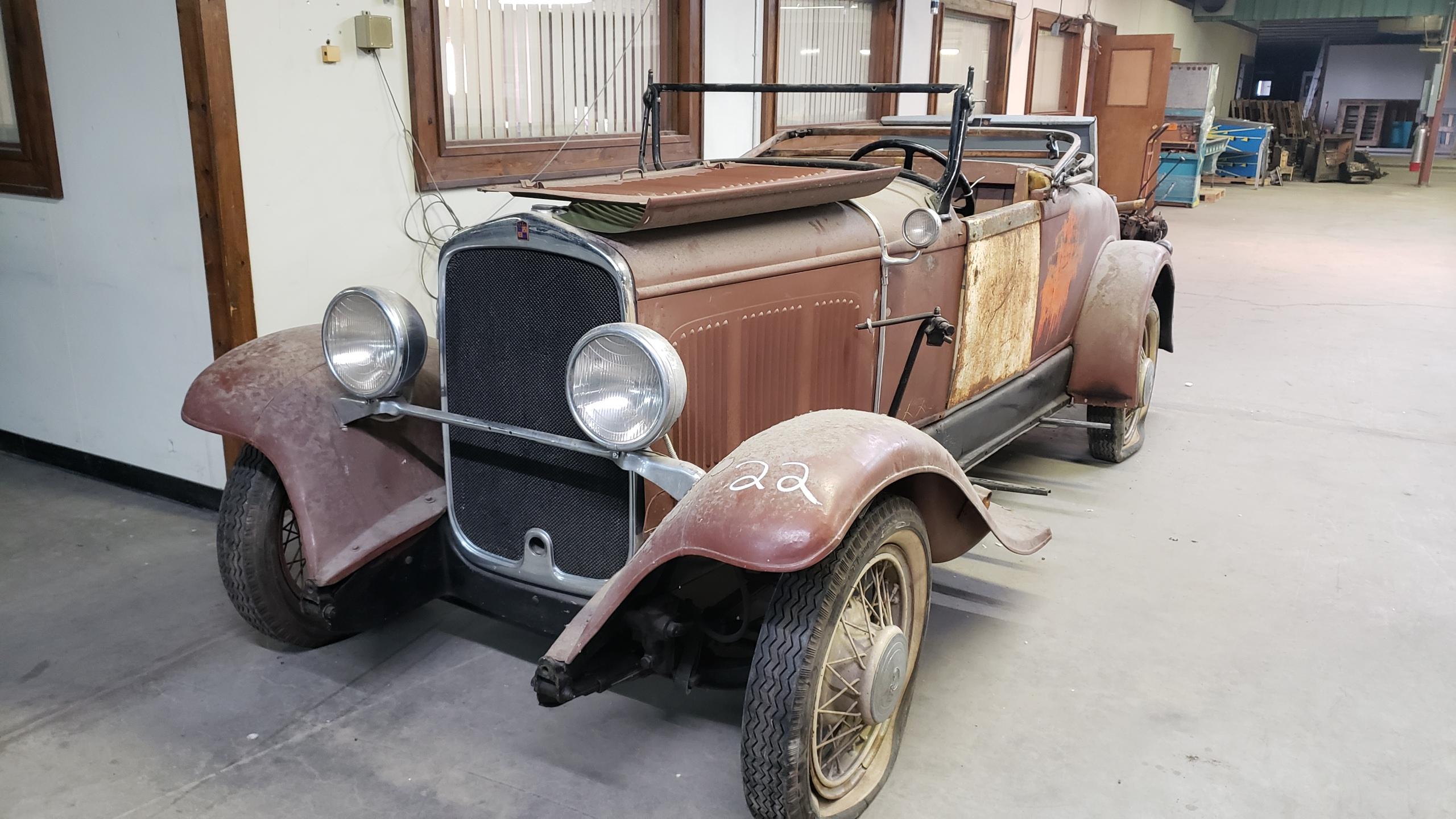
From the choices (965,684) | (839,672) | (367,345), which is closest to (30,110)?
(367,345)

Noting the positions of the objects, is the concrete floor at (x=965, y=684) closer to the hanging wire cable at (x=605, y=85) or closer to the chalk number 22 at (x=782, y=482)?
the chalk number 22 at (x=782, y=482)

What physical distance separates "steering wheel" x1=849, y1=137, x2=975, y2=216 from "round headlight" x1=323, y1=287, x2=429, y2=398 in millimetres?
1459

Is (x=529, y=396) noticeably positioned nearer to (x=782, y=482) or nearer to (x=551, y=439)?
(x=551, y=439)

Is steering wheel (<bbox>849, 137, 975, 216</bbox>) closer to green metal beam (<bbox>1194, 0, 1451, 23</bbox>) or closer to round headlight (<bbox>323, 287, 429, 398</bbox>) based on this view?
round headlight (<bbox>323, 287, 429, 398</bbox>)

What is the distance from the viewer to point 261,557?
2500 mm

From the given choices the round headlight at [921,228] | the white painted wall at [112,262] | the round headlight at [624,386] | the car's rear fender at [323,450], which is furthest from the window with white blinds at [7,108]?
the round headlight at [921,228]

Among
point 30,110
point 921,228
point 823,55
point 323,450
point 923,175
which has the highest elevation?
point 823,55

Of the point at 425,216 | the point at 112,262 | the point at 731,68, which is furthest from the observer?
the point at 731,68

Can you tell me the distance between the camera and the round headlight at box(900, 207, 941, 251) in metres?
2.66

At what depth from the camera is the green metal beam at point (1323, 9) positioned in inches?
725

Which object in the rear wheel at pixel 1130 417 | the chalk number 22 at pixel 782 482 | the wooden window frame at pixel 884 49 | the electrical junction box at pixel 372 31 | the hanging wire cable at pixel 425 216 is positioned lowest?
the rear wheel at pixel 1130 417

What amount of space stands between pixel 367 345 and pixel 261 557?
58cm

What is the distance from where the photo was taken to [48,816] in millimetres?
2090

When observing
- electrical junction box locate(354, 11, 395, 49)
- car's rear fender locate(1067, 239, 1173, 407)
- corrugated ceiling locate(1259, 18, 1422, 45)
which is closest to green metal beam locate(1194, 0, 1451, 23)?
corrugated ceiling locate(1259, 18, 1422, 45)
